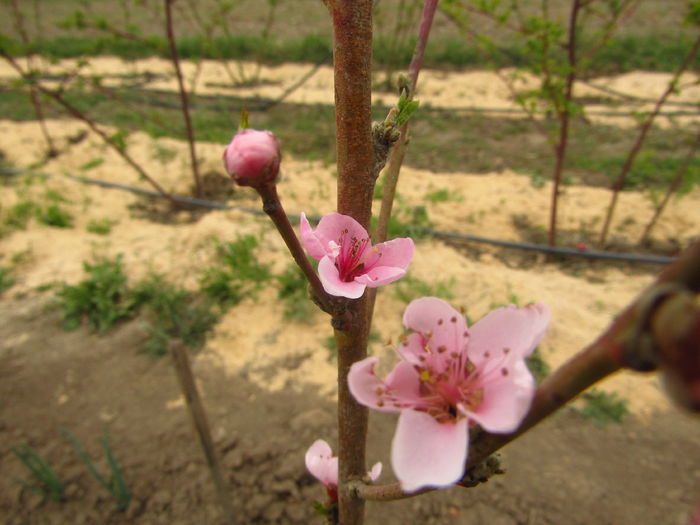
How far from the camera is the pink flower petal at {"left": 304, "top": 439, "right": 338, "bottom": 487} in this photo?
3.43 ft

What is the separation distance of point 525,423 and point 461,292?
9.38 feet

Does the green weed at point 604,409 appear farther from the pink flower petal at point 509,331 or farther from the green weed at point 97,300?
the green weed at point 97,300

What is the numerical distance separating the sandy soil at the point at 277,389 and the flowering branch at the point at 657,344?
1.83 meters

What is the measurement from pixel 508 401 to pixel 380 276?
307 millimetres

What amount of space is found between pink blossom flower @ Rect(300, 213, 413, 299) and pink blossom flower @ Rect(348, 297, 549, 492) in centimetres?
9

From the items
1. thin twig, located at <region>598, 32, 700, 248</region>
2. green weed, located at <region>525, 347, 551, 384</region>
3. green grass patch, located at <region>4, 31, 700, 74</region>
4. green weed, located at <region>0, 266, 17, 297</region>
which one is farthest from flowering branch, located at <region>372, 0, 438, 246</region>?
green grass patch, located at <region>4, 31, 700, 74</region>

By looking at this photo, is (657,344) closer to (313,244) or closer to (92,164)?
A: (313,244)

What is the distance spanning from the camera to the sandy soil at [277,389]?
2098mm

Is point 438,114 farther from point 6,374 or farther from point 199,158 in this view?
point 6,374

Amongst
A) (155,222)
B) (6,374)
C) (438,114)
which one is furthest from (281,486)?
(438,114)

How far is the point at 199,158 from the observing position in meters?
5.58

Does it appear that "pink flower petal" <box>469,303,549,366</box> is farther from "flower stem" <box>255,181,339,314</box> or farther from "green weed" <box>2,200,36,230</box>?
"green weed" <box>2,200,36,230</box>

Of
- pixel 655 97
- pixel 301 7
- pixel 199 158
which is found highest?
pixel 301 7

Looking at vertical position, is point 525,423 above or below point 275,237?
above
